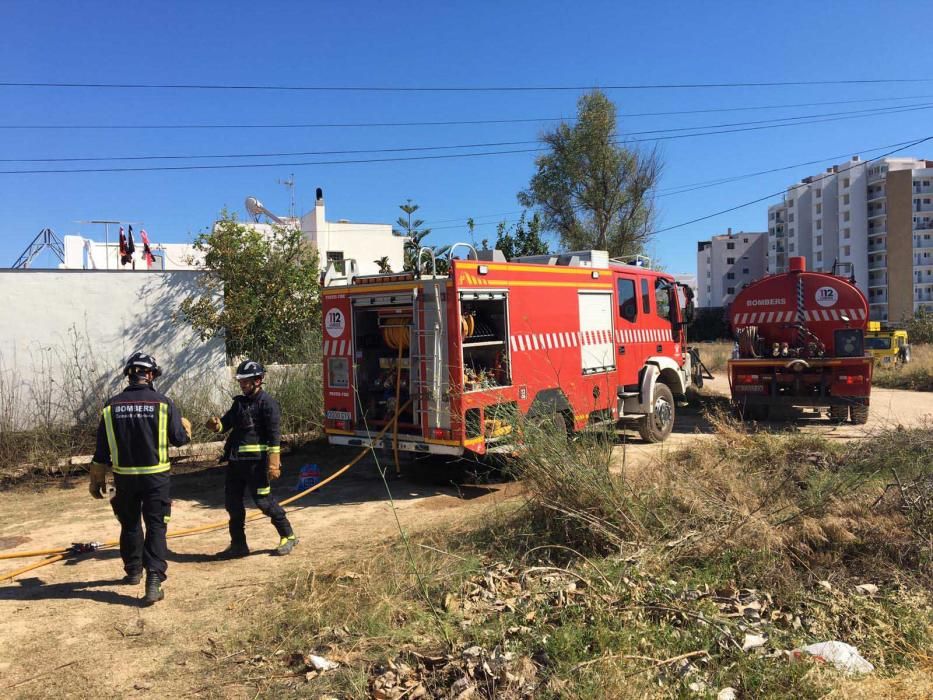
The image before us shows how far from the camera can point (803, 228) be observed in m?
88.8

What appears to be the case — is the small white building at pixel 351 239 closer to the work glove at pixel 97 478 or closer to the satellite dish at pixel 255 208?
the satellite dish at pixel 255 208

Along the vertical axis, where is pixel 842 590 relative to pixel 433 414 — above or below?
below

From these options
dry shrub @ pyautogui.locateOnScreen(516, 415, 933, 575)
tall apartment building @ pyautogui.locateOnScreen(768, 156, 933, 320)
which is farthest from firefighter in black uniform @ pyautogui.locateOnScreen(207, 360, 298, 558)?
tall apartment building @ pyautogui.locateOnScreen(768, 156, 933, 320)

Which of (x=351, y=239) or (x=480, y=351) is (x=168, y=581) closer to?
(x=480, y=351)

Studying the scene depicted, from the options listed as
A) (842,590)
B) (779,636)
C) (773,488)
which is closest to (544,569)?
(779,636)

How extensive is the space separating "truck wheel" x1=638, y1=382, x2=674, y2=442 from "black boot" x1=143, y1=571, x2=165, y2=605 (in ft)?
24.4

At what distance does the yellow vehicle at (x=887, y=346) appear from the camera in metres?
23.4

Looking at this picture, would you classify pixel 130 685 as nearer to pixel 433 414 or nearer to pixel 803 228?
pixel 433 414

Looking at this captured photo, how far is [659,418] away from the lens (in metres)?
10.9

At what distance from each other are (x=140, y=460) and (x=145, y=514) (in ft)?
1.36

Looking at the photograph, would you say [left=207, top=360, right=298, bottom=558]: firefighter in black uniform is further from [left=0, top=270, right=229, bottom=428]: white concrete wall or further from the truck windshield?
the truck windshield

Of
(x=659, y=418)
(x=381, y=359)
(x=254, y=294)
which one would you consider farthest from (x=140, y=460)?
(x=659, y=418)

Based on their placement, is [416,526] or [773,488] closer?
[773,488]

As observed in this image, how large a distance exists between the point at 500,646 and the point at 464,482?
5.06m
